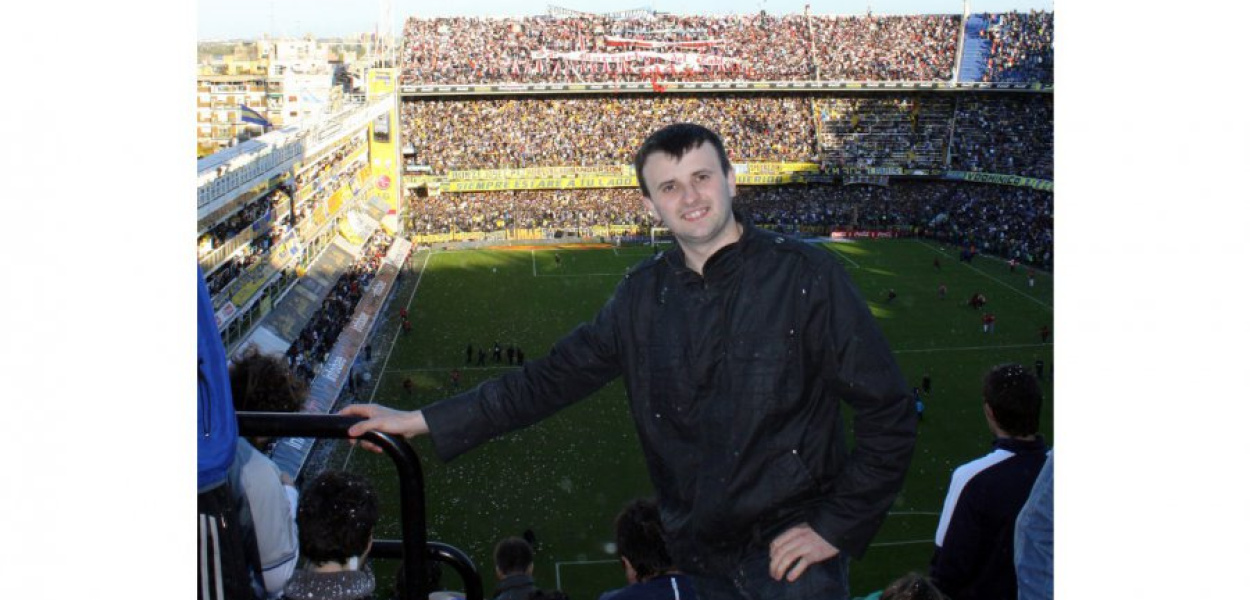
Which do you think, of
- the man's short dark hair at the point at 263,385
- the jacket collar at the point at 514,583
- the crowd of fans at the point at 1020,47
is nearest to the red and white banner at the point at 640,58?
the crowd of fans at the point at 1020,47

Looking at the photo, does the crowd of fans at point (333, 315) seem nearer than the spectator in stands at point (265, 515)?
No

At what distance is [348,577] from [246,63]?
354 ft

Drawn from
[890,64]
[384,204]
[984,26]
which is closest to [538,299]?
[384,204]

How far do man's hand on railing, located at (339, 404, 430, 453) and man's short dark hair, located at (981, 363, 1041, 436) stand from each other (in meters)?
2.43

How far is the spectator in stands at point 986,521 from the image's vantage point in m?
3.94

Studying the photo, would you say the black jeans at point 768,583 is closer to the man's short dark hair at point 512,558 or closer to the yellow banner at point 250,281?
the man's short dark hair at point 512,558

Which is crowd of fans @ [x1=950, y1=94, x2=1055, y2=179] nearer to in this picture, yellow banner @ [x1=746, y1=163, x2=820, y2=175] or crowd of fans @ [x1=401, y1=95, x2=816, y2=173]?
crowd of fans @ [x1=401, y1=95, x2=816, y2=173]

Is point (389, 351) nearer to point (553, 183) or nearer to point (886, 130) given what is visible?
point (553, 183)

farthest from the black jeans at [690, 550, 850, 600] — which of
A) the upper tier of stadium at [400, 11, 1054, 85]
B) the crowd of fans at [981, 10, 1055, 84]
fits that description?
the crowd of fans at [981, 10, 1055, 84]

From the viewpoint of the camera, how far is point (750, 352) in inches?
123

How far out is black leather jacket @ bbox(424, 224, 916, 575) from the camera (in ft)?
10.1

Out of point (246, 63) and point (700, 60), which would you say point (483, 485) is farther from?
point (246, 63)

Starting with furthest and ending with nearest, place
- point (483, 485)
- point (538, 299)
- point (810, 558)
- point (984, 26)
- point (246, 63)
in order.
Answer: point (246, 63)
point (984, 26)
point (538, 299)
point (483, 485)
point (810, 558)

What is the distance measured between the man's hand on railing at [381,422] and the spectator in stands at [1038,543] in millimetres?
1701
